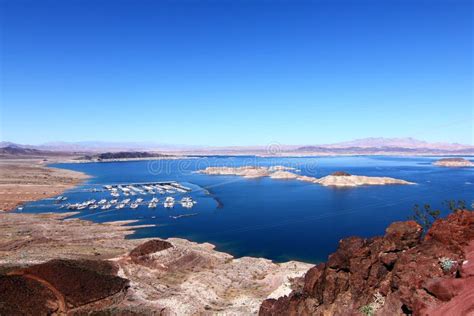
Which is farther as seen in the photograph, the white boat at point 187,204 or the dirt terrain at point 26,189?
the dirt terrain at point 26,189

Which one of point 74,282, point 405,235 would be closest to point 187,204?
point 74,282

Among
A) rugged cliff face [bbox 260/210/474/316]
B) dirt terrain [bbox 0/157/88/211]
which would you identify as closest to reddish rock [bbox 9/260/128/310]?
rugged cliff face [bbox 260/210/474/316]

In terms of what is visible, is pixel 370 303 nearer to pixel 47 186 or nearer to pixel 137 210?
pixel 137 210

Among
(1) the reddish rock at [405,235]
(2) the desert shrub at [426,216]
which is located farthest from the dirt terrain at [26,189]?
(1) the reddish rock at [405,235]

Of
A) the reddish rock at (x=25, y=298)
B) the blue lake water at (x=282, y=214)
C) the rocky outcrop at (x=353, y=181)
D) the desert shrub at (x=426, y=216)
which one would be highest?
the desert shrub at (x=426, y=216)

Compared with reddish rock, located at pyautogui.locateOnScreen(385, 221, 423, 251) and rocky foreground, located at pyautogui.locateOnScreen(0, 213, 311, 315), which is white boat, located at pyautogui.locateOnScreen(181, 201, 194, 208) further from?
reddish rock, located at pyautogui.locateOnScreen(385, 221, 423, 251)

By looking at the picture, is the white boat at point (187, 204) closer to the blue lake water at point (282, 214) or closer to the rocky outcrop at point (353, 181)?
the blue lake water at point (282, 214)
